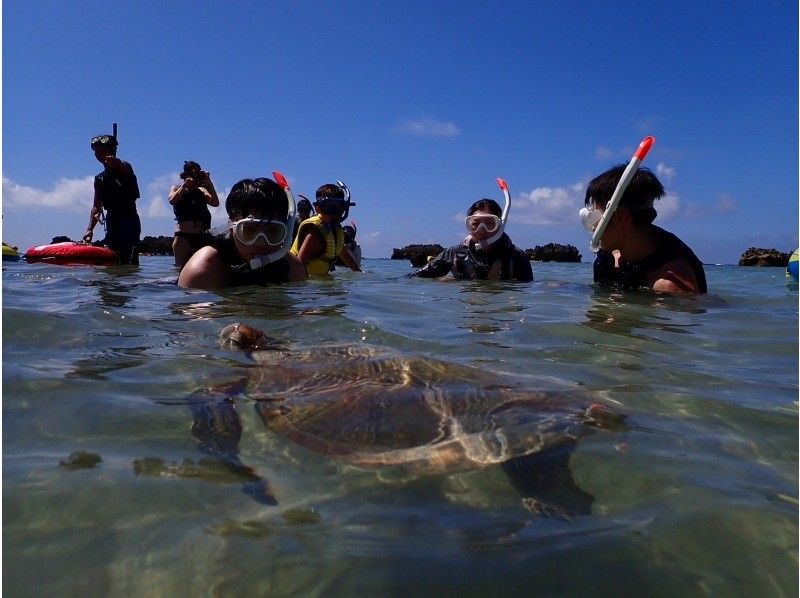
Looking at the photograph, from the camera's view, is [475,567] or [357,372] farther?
[357,372]

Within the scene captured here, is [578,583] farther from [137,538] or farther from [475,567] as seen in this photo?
[137,538]

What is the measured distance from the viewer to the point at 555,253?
3019 centimetres

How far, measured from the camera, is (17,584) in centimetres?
116

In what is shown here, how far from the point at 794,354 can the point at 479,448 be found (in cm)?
256

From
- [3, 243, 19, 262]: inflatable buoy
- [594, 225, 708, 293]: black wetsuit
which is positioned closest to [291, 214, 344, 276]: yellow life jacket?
[594, 225, 708, 293]: black wetsuit

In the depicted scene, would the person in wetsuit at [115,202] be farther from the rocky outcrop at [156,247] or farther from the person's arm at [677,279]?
the rocky outcrop at [156,247]

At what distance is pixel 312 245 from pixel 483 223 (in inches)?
107

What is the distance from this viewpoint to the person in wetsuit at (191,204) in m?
8.60

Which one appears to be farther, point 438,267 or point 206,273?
point 438,267

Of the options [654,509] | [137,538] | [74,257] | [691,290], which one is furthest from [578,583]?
[74,257]

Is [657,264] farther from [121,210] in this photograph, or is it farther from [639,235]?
[121,210]

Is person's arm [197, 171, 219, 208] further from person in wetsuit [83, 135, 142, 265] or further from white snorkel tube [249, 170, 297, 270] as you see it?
white snorkel tube [249, 170, 297, 270]

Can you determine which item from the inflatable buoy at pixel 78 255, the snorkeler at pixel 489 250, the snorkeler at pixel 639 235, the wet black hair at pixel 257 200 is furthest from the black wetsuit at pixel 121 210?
the snorkeler at pixel 639 235

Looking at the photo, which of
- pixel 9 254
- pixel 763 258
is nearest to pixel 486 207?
pixel 9 254
